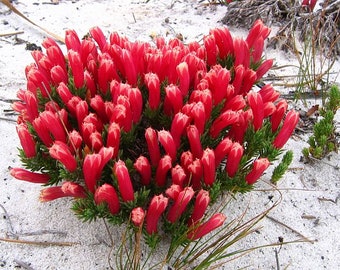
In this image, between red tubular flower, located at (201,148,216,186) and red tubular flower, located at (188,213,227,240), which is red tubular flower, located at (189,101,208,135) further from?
red tubular flower, located at (188,213,227,240)

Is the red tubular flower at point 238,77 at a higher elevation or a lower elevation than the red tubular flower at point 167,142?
higher

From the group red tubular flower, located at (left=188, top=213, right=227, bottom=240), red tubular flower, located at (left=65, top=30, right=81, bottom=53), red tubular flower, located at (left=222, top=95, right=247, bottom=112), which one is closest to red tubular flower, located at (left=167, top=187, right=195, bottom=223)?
red tubular flower, located at (left=188, top=213, right=227, bottom=240)

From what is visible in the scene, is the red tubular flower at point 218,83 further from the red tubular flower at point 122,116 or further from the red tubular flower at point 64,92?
the red tubular flower at point 64,92

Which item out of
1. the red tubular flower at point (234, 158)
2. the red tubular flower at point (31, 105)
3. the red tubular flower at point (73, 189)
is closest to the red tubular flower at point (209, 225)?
the red tubular flower at point (234, 158)

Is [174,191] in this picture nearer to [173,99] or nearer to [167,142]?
[167,142]

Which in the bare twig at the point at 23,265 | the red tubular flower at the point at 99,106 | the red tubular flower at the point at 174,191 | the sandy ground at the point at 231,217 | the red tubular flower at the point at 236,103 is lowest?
the bare twig at the point at 23,265

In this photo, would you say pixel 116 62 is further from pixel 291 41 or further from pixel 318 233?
pixel 291 41

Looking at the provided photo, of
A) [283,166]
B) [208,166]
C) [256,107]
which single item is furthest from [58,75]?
[283,166]
